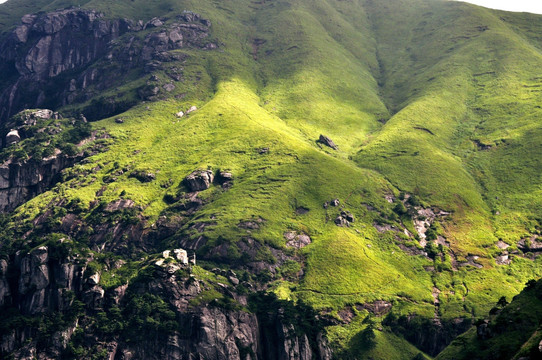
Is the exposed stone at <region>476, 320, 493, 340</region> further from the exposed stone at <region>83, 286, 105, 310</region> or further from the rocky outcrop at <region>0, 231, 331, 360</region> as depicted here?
the exposed stone at <region>83, 286, 105, 310</region>

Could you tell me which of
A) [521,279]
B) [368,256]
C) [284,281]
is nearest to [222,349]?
[284,281]

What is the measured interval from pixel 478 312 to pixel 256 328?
244 ft

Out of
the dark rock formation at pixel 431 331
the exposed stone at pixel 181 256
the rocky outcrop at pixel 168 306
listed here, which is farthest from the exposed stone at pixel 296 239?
the dark rock formation at pixel 431 331

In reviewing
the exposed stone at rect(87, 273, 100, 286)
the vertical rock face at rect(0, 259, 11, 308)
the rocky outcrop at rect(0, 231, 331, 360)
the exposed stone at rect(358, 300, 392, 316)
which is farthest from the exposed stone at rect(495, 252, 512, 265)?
the vertical rock face at rect(0, 259, 11, 308)

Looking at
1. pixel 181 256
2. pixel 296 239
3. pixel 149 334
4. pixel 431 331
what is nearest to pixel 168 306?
pixel 149 334

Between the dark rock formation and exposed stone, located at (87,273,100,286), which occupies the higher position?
exposed stone, located at (87,273,100,286)

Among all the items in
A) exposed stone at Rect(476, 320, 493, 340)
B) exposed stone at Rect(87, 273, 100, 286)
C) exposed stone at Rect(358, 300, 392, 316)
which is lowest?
exposed stone at Rect(358, 300, 392, 316)

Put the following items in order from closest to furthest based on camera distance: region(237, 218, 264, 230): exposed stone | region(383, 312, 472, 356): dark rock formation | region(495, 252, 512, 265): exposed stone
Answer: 1. region(383, 312, 472, 356): dark rock formation
2. region(495, 252, 512, 265): exposed stone
3. region(237, 218, 264, 230): exposed stone

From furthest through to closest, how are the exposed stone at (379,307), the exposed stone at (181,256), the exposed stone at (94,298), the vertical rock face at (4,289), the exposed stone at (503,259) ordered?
the exposed stone at (503,259)
the exposed stone at (379,307)
the exposed stone at (181,256)
the exposed stone at (94,298)
the vertical rock face at (4,289)

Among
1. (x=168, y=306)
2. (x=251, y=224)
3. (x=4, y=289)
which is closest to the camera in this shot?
(x=4, y=289)

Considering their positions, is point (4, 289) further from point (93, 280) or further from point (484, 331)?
point (484, 331)

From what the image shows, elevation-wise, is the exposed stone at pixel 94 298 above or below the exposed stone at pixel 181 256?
below

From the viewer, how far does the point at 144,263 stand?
168 meters

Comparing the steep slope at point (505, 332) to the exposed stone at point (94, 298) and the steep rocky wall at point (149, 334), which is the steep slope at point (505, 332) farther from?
the exposed stone at point (94, 298)
